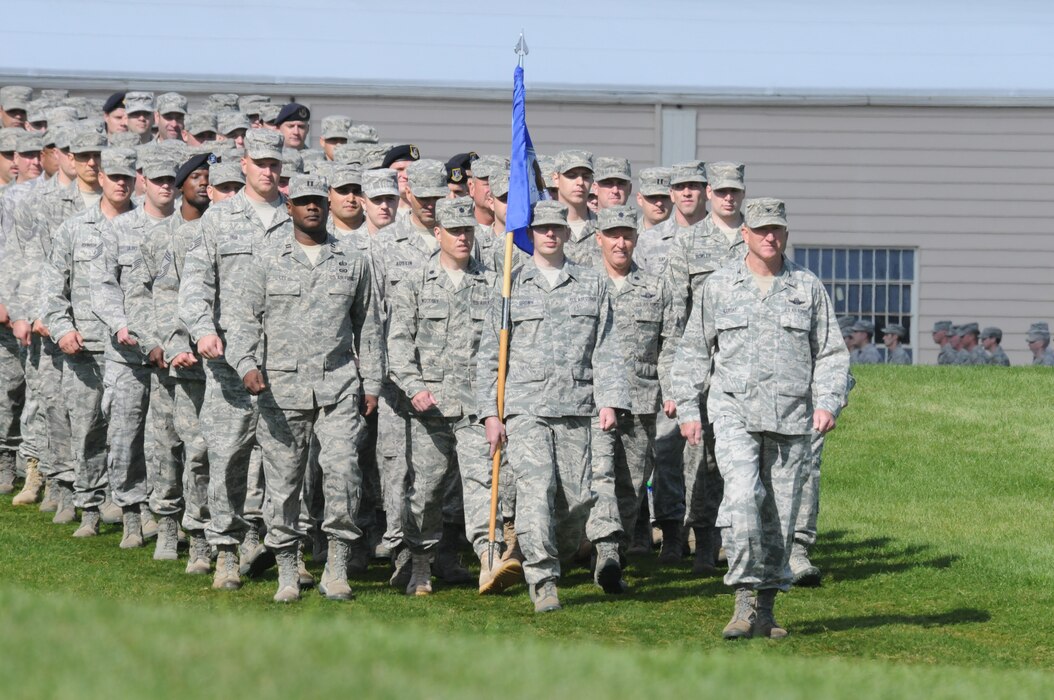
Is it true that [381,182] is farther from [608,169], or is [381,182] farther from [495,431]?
[495,431]

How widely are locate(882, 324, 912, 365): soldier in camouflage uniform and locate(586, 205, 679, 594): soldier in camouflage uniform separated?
1447 cm

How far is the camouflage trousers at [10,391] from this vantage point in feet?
55.6

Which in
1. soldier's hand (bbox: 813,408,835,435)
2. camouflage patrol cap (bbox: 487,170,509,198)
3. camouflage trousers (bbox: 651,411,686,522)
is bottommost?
camouflage trousers (bbox: 651,411,686,522)

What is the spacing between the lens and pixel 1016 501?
16.6 m

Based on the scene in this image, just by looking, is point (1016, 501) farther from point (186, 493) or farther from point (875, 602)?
point (186, 493)

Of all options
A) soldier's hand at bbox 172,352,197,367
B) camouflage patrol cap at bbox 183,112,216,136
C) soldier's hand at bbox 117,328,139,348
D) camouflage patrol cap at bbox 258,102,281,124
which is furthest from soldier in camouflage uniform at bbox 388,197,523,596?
camouflage patrol cap at bbox 258,102,281,124

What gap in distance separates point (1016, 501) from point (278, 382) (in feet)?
24.9

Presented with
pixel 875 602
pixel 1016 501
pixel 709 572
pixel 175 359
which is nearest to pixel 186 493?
pixel 175 359

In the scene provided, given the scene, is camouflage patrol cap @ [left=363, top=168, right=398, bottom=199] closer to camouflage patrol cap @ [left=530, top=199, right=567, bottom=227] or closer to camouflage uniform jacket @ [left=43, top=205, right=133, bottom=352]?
camouflage patrol cap @ [left=530, top=199, right=567, bottom=227]

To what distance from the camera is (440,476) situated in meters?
12.7

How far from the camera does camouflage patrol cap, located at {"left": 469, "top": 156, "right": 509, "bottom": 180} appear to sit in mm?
14445

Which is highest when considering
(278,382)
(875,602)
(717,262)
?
(717,262)

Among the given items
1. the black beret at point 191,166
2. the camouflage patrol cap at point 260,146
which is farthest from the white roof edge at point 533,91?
the camouflage patrol cap at point 260,146

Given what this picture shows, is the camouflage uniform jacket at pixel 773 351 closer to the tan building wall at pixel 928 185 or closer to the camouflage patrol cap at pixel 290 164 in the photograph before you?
the camouflage patrol cap at pixel 290 164
